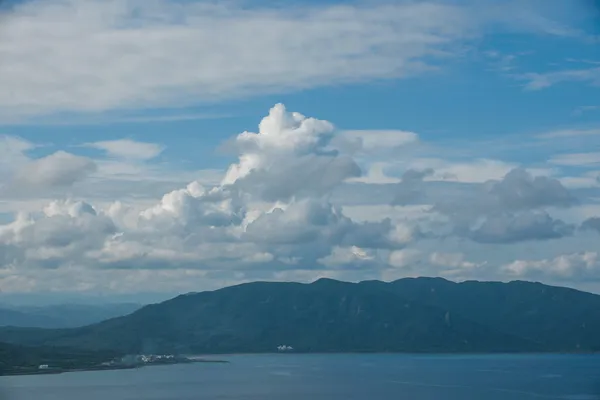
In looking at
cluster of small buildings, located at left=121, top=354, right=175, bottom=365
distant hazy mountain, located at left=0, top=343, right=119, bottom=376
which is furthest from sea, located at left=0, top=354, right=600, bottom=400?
cluster of small buildings, located at left=121, top=354, right=175, bottom=365

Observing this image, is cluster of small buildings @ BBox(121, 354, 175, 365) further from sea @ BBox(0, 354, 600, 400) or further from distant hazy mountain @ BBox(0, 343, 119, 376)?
sea @ BBox(0, 354, 600, 400)

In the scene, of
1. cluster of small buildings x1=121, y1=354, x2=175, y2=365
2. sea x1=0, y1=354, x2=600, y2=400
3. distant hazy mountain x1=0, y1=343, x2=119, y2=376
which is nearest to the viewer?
sea x1=0, y1=354, x2=600, y2=400

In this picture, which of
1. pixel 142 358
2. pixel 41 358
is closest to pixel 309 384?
pixel 41 358

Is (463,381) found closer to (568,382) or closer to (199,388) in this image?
(568,382)

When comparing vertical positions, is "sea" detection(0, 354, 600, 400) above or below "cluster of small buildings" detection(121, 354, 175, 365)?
below

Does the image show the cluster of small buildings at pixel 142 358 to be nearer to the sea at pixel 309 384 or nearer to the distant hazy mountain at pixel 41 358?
the distant hazy mountain at pixel 41 358

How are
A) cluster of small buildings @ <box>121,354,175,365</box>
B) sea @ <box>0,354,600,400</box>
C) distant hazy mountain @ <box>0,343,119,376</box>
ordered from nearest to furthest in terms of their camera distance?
sea @ <box>0,354,600,400</box>
distant hazy mountain @ <box>0,343,119,376</box>
cluster of small buildings @ <box>121,354,175,365</box>

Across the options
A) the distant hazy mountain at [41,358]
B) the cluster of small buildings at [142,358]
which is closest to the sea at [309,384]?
the distant hazy mountain at [41,358]

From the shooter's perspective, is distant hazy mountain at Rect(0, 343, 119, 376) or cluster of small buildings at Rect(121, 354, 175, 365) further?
cluster of small buildings at Rect(121, 354, 175, 365)
